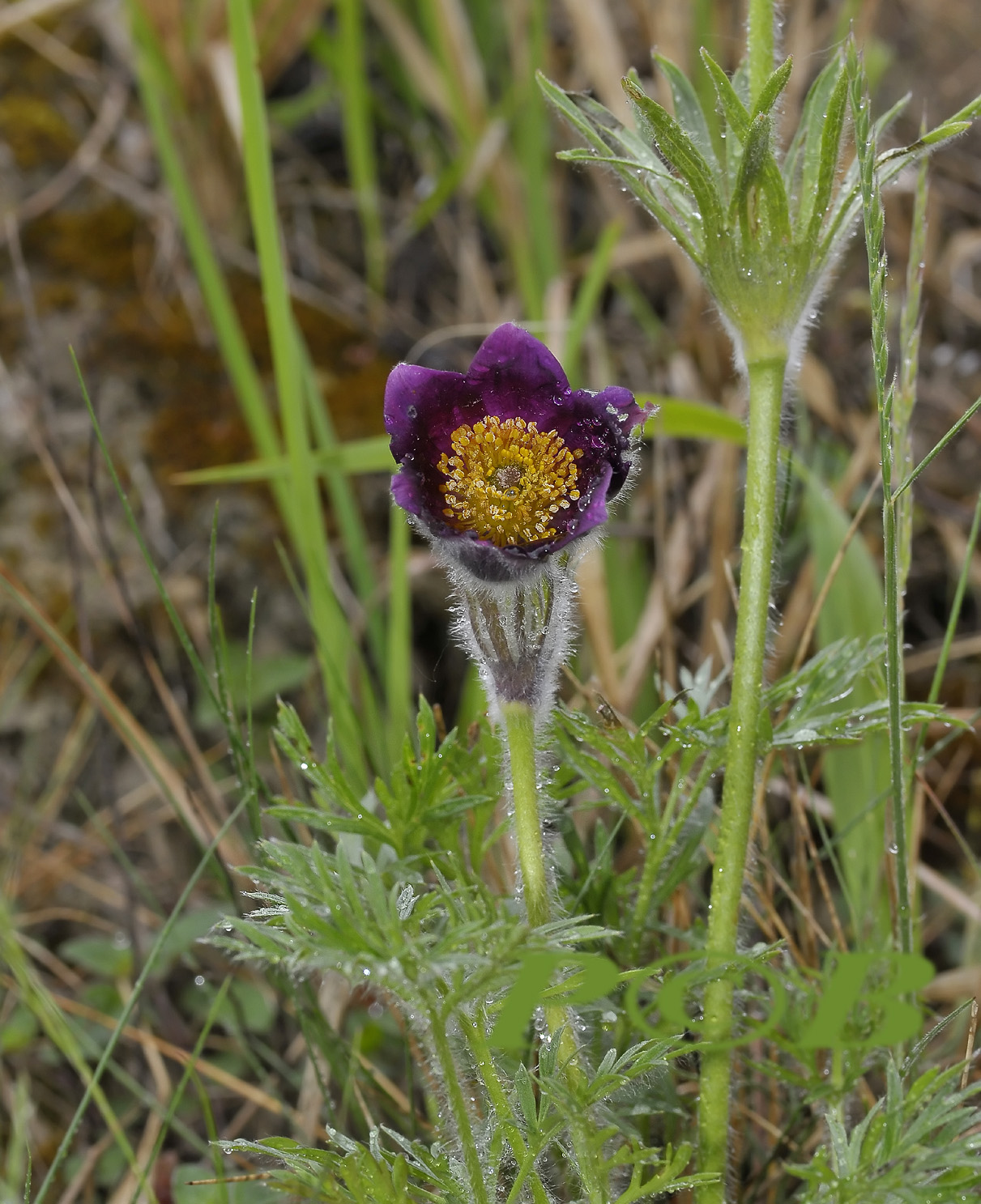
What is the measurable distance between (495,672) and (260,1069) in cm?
60

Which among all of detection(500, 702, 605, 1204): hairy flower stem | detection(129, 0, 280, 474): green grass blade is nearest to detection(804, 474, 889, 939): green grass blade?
detection(500, 702, 605, 1204): hairy flower stem

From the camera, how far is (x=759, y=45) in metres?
0.97

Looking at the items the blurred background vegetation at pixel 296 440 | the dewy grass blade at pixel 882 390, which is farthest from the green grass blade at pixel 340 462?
the dewy grass blade at pixel 882 390

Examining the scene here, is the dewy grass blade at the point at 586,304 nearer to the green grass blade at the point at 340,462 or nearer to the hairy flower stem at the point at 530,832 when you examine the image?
the green grass blade at the point at 340,462

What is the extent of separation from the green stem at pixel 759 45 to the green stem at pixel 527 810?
563mm

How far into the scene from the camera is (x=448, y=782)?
1030mm

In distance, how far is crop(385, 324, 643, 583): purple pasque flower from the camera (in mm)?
909

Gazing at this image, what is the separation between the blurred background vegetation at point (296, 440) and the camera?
1586 mm

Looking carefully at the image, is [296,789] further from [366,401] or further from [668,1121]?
[366,401]

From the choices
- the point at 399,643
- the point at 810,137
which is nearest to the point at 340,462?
the point at 399,643

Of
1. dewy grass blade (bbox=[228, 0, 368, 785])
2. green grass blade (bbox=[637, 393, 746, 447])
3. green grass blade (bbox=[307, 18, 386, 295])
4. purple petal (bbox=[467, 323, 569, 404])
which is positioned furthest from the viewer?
green grass blade (bbox=[307, 18, 386, 295])

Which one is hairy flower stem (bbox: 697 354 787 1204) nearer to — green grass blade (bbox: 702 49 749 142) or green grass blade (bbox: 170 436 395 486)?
green grass blade (bbox: 702 49 749 142)

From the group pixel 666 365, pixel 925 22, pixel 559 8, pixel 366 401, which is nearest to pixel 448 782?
pixel 366 401

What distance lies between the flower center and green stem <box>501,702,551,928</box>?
14cm
